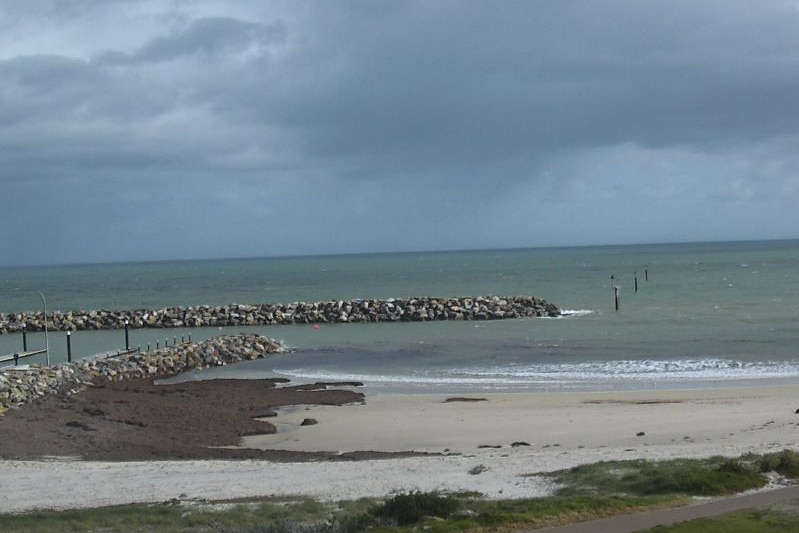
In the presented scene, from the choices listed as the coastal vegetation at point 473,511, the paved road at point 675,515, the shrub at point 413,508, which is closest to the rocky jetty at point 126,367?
the coastal vegetation at point 473,511

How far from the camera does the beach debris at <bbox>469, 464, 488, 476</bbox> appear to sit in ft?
44.8

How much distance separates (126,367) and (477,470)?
20.4 meters

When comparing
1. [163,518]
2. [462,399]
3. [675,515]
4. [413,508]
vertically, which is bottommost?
[462,399]

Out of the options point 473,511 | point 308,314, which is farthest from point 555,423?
point 308,314

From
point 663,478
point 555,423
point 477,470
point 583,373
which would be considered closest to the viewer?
point 663,478

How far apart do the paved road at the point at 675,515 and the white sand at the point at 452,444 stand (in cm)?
224

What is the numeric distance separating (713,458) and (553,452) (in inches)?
136

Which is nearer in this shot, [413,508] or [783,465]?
[413,508]

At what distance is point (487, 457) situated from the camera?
52.1 feet

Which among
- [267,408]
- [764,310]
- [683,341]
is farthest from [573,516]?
[764,310]

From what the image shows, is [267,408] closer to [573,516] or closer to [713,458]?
[713,458]

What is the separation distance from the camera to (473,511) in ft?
33.3

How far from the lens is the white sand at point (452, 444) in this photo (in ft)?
42.3

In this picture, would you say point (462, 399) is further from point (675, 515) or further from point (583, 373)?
point (675, 515)
